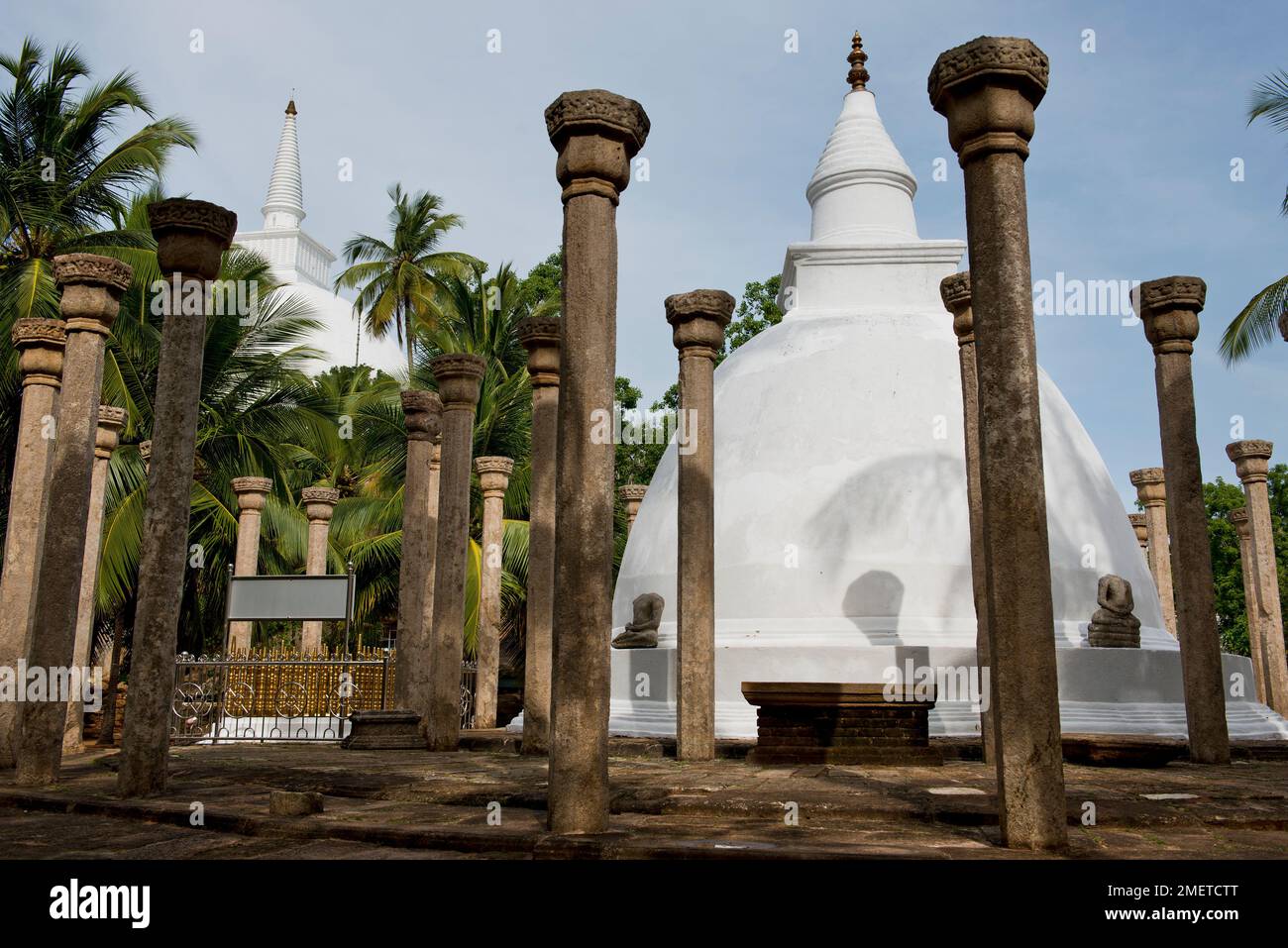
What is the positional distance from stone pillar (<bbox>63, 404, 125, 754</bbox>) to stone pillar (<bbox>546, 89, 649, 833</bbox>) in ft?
24.1

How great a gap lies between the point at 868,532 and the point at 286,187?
48.7 meters

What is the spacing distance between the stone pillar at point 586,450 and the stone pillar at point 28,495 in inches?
247

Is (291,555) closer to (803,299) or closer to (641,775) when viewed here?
(803,299)

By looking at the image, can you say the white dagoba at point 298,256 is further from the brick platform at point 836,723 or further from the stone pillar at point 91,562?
the brick platform at point 836,723

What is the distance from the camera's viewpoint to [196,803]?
608cm

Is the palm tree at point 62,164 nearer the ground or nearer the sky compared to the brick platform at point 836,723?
nearer the sky

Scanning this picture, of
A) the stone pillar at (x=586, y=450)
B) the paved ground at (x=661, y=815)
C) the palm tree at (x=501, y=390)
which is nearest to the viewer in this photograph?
the paved ground at (x=661, y=815)

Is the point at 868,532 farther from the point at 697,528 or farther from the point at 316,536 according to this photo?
the point at 316,536

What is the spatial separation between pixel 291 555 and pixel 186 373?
49.5 ft

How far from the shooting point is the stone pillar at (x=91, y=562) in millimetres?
11531

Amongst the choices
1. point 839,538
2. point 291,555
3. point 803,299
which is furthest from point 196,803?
point 291,555

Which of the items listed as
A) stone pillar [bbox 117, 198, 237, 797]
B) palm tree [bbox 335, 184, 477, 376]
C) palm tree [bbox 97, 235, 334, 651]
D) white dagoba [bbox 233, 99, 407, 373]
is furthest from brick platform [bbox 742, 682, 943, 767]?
white dagoba [bbox 233, 99, 407, 373]

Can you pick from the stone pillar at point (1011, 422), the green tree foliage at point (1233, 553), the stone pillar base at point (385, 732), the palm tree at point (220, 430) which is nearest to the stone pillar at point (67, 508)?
the stone pillar base at point (385, 732)

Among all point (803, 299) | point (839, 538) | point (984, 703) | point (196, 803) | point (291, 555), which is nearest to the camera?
point (196, 803)
